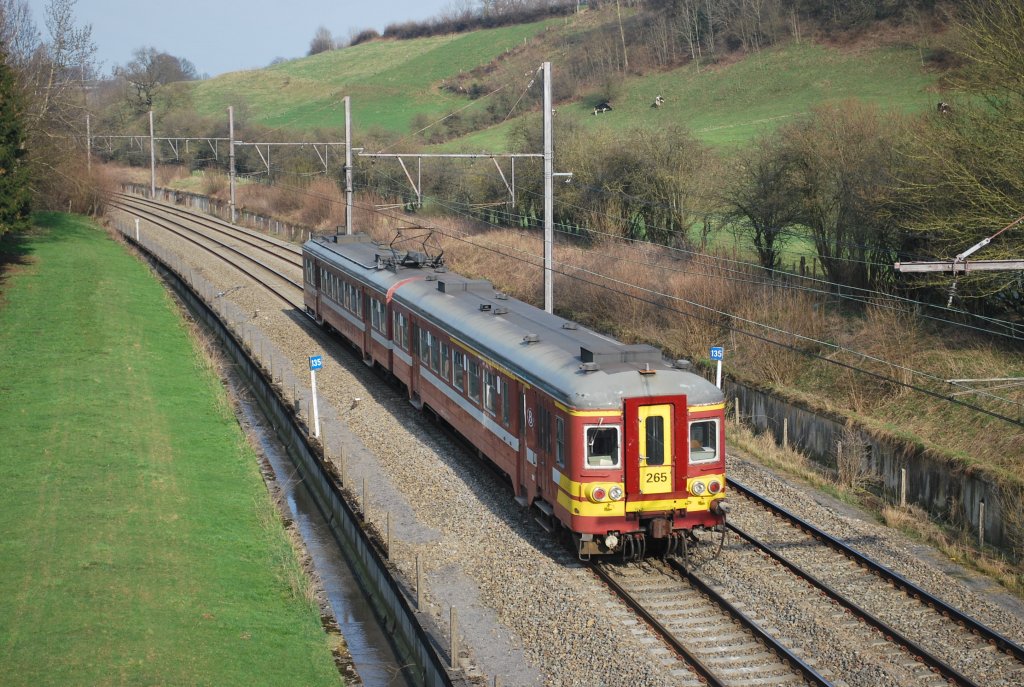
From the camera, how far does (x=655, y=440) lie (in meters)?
14.8

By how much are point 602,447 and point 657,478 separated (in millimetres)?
854

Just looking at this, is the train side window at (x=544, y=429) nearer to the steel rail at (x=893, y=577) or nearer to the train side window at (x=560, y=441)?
the train side window at (x=560, y=441)

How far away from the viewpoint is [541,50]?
112 metres

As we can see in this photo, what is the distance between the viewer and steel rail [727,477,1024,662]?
12859 millimetres

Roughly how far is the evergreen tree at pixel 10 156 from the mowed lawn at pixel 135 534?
27.2 feet

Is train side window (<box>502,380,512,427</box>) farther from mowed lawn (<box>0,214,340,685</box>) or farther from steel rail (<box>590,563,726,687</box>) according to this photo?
mowed lawn (<box>0,214,340,685</box>)

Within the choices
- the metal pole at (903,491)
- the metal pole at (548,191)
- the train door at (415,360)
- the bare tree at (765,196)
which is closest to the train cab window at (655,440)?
the metal pole at (903,491)

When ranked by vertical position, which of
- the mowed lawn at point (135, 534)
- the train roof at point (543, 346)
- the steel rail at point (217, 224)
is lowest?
the mowed lawn at point (135, 534)

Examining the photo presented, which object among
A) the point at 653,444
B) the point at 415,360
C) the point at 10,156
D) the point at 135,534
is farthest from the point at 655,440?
the point at 10,156

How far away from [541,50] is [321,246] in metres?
82.4

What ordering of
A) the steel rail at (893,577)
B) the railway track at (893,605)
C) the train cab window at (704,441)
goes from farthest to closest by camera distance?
the train cab window at (704,441) < the steel rail at (893,577) < the railway track at (893,605)

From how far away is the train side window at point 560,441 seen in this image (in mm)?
14969

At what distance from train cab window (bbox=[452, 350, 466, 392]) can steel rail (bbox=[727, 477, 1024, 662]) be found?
16.6 ft

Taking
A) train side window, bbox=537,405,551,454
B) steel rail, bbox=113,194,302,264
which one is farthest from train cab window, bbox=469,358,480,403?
steel rail, bbox=113,194,302,264
